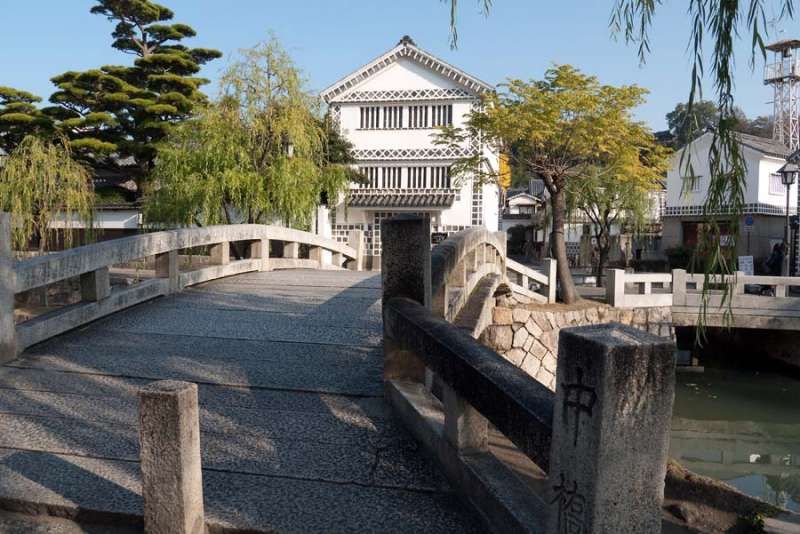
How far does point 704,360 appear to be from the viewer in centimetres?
1805

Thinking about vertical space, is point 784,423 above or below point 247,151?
below

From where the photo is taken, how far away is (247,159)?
15.0 m

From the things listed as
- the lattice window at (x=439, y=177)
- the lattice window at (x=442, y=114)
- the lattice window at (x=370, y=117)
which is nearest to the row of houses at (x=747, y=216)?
the lattice window at (x=439, y=177)

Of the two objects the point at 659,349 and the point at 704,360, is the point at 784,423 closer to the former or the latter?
the point at 704,360

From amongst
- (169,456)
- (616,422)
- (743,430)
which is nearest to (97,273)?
(169,456)

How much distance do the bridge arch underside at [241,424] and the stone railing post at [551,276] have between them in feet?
34.1

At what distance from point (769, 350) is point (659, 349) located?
18.1 m

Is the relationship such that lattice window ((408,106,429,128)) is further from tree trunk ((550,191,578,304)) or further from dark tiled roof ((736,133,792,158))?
dark tiled roof ((736,133,792,158))

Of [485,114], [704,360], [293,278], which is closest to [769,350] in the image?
[704,360]

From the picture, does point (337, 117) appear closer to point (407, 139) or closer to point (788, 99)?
point (407, 139)

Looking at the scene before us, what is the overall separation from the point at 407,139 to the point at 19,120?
13390 millimetres

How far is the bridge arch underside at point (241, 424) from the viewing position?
2922 mm

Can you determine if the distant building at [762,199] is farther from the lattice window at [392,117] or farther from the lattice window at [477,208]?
the lattice window at [392,117]

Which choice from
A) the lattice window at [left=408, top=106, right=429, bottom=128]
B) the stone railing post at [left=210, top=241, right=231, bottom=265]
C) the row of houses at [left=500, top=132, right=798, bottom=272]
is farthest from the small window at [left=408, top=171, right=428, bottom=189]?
the stone railing post at [left=210, top=241, right=231, bottom=265]
